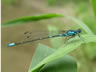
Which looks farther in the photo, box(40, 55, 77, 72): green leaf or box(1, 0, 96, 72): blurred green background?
box(1, 0, 96, 72): blurred green background

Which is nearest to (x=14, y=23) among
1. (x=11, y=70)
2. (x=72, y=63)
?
(x=72, y=63)

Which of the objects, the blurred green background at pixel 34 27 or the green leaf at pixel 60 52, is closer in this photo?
the green leaf at pixel 60 52

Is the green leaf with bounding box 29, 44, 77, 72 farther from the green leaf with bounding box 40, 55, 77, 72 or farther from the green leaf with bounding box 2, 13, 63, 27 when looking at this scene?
the green leaf with bounding box 2, 13, 63, 27

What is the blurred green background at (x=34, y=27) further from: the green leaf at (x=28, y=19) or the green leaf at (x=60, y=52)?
the green leaf at (x=60, y=52)

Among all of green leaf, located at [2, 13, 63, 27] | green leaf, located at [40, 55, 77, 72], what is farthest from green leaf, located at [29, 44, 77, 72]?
green leaf, located at [2, 13, 63, 27]

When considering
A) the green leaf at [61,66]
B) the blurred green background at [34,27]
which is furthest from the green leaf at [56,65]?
the blurred green background at [34,27]

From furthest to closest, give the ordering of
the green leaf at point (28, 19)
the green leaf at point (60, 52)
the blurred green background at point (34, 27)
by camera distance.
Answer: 1. the blurred green background at point (34, 27)
2. the green leaf at point (28, 19)
3. the green leaf at point (60, 52)

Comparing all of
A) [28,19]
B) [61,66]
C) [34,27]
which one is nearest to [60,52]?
[61,66]

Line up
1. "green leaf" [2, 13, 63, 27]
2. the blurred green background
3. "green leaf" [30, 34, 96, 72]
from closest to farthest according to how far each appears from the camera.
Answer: "green leaf" [30, 34, 96, 72]
"green leaf" [2, 13, 63, 27]
the blurred green background

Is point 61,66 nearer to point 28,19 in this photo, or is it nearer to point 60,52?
point 60,52

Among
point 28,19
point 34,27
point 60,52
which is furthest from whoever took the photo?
point 34,27
